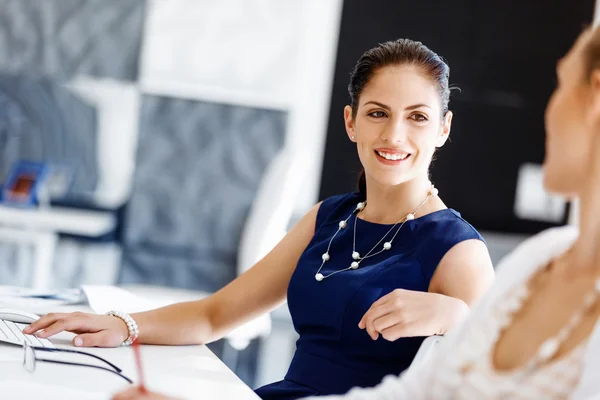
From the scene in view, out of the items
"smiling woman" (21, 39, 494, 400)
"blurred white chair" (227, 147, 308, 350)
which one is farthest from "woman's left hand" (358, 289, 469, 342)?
"blurred white chair" (227, 147, 308, 350)

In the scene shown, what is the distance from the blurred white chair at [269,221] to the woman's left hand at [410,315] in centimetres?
174

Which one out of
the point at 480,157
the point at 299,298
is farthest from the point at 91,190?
the point at 299,298

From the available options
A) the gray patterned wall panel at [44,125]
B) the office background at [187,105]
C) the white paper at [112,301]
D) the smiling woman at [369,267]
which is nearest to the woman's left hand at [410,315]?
the smiling woman at [369,267]

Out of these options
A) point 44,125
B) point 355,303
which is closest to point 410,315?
point 355,303

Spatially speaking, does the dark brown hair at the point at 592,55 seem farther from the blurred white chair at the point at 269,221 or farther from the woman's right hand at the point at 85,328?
the blurred white chair at the point at 269,221

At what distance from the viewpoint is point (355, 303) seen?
1.64 metres

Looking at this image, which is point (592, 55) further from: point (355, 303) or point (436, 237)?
point (355, 303)

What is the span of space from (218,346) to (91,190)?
1066 millimetres

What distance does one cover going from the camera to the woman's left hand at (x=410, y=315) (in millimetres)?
1390

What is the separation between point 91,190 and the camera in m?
4.53

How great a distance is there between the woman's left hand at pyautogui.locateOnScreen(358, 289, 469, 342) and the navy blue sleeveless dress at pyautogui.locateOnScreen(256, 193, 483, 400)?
0.46 ft

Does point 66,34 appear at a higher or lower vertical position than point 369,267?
higher

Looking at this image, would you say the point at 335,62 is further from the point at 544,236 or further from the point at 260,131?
the point at 544,236

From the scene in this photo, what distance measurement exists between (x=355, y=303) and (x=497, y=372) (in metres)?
0.66
